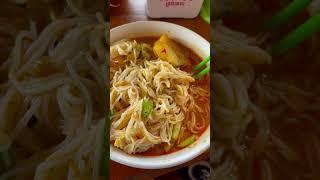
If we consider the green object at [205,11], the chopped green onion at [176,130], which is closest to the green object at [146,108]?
the chopped green onion at [176,130]

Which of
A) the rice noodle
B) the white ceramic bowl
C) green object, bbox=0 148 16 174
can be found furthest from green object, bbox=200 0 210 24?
green object, bbox=0 148 16 174

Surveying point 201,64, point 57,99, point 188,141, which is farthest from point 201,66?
point 57,99

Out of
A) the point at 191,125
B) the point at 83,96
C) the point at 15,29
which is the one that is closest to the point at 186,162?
the point at 191,125

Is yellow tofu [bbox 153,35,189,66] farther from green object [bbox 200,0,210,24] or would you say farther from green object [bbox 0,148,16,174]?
green object [bbox 0,148,16,174]

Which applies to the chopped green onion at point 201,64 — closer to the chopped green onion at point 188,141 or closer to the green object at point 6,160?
the chopped green onion at point 188,141

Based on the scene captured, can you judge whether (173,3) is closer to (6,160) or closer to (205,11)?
(205,11)
